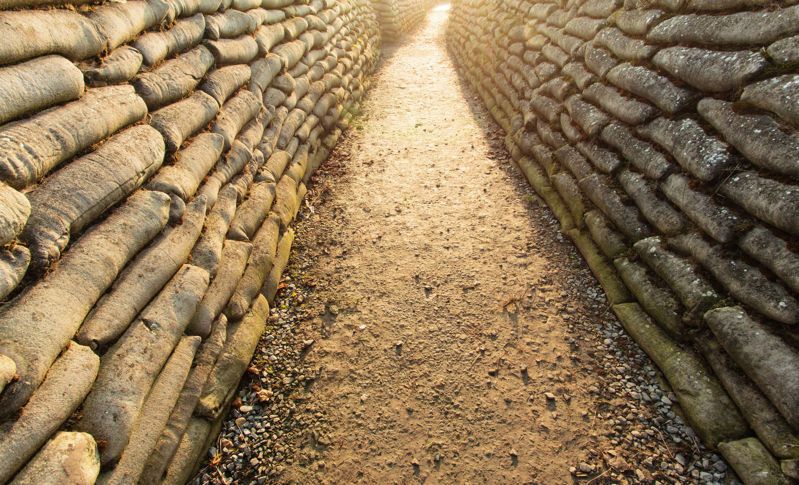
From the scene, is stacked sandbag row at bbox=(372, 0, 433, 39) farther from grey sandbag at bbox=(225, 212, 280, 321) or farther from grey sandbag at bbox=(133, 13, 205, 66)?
grey sandbag at bbox=(225, 212, 280, 321)

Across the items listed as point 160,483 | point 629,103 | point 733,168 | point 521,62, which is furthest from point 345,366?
point 521,62

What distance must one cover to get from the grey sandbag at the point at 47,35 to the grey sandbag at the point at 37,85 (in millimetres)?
56

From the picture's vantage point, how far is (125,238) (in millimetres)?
2488

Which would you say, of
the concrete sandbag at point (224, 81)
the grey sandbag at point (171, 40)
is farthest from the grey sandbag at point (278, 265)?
the grey sandbag at point (171, 40)

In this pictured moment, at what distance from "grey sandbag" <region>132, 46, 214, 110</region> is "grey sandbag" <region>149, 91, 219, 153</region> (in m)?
0.07

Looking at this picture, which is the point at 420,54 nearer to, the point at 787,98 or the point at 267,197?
the point at 267,197

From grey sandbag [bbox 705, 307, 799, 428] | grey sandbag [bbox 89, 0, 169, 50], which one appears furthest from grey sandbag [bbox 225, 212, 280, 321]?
grey sandbag [bbox 705, 307, 799, 428]

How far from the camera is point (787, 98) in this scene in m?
2.61

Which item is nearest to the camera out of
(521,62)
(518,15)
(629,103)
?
(629,103)

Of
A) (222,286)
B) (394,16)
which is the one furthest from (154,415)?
(394,16)

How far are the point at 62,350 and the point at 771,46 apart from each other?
4.45 metres

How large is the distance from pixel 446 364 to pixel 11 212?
2.78m

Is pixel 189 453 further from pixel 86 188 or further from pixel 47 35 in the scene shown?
pixel 47 35

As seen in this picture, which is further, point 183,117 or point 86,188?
point 183,117
